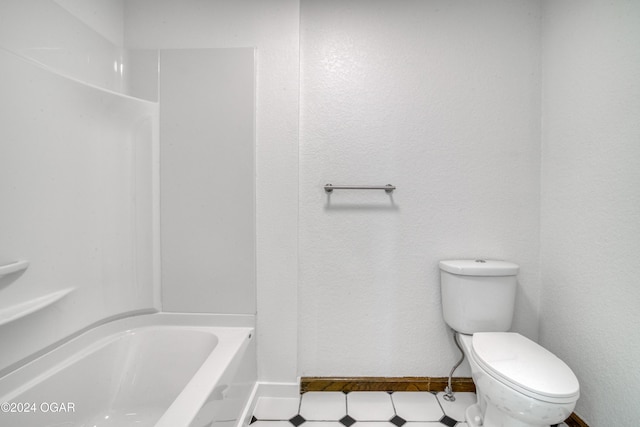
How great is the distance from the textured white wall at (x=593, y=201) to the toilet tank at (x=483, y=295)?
26 cm

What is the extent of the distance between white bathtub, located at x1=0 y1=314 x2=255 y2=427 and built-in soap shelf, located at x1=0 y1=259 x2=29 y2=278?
0.36m

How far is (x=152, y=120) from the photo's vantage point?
1.49 m

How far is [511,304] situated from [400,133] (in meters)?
1.03

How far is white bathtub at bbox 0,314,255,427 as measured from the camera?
962 mm

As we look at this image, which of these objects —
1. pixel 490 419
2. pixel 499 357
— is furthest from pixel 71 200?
pixel 490 419

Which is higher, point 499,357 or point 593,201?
point 593,201

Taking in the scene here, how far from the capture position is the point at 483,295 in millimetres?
1390

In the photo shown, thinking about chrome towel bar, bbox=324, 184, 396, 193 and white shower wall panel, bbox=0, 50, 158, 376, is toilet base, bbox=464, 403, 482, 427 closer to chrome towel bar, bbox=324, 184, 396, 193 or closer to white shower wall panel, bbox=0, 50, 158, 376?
chrome towel bar, bbox=324, 184, 396, 193

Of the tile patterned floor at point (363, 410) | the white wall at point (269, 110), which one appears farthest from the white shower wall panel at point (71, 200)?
the tile patterned floor at point (363, 410)

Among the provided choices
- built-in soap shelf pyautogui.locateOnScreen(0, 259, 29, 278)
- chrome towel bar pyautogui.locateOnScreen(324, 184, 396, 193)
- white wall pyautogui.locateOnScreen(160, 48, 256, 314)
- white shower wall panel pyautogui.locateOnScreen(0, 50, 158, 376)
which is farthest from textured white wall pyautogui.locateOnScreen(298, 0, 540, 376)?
built-in soap shelf pyautogui.locateOnScreen(0, 259, 29, 278)

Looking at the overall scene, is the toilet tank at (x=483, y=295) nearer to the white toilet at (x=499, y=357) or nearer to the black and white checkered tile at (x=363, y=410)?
the white toilet at (x=499, y=357)

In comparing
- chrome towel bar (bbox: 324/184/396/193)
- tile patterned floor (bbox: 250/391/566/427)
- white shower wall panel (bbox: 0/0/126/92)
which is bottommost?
tile patterned floor (bbox: 250/391/566/427)

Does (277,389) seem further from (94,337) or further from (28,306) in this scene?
(28,306)

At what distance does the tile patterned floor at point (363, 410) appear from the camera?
4.39 feet
